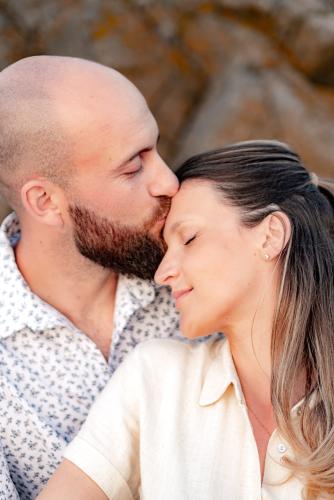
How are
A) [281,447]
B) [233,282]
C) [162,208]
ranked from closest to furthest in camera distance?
[281,447] < [233,282] < [162,208]

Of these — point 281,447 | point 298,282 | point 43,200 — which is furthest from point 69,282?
point 281,447

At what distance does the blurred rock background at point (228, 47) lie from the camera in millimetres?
4188

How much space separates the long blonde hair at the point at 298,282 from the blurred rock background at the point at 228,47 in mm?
1675

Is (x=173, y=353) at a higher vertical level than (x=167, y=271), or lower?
lower

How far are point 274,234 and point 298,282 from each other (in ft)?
0.50

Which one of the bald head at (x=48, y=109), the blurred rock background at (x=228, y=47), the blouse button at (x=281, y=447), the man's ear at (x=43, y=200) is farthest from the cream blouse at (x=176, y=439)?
the blurred rock background at (x=228, y=47)

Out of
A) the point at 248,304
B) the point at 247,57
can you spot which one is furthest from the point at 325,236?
the point at 247,57

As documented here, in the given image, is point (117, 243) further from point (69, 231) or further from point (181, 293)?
point (181, 293)

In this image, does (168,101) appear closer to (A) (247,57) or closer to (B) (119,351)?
(A) (247,57)

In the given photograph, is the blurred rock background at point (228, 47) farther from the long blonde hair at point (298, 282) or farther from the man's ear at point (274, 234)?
the man's ear at point (274, 234)

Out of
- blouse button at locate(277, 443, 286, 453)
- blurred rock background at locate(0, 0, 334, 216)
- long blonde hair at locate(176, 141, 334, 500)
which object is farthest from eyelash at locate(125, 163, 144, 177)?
blurred rock background at locate(0, 0, 334, 216)

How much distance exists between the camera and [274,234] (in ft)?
7.59

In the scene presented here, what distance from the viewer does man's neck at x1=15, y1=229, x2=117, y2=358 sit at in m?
2.71

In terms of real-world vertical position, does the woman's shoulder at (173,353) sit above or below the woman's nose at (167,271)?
below
